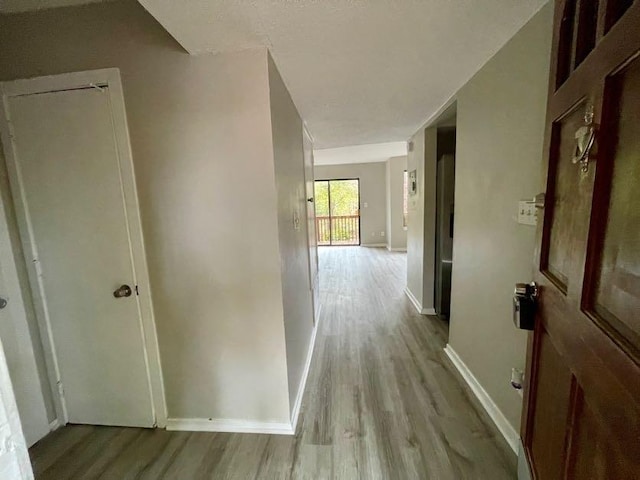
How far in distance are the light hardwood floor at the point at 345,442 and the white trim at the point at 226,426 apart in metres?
0.03

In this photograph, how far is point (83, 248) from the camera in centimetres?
153

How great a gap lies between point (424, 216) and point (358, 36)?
211 cm

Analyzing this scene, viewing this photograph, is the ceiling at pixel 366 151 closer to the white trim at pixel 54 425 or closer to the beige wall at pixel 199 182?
the beige wall at pixel 199 182

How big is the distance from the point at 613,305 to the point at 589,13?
77 centimetres

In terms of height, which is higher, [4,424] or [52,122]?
[52,122]

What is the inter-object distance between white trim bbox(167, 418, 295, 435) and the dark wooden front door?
1.24m

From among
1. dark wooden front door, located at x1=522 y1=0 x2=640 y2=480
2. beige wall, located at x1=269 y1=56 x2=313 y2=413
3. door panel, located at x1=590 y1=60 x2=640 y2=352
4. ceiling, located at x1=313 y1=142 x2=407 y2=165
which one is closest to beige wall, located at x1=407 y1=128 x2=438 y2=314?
beige wall, located at x1=269 y1=56 x2=313 y2=413

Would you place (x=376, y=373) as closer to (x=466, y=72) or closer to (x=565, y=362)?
(x=565, y=362)

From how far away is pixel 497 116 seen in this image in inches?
58.9

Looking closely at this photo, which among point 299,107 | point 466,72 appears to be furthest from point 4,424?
point 466,72

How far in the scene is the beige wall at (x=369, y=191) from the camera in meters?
7.45

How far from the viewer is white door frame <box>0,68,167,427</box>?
55.1 inches

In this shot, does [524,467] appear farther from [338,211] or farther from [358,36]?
[338,211]

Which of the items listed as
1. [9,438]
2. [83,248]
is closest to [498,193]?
[9,438]
